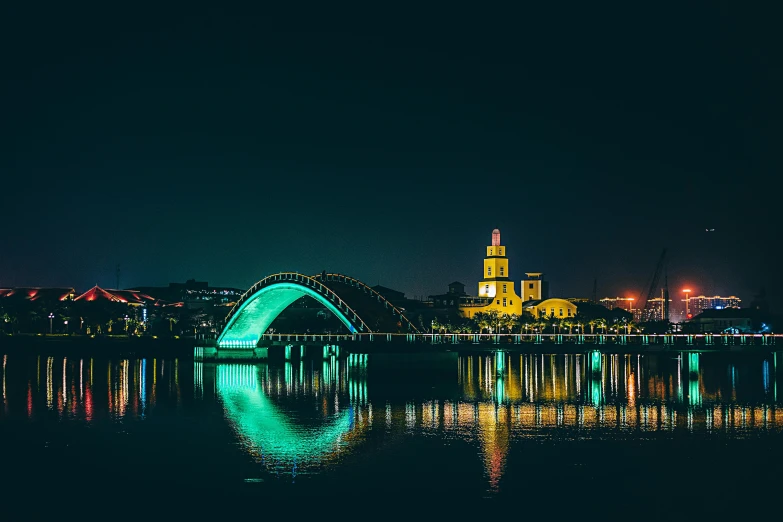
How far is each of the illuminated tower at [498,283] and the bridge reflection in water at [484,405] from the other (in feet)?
253

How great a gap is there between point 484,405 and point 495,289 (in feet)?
363

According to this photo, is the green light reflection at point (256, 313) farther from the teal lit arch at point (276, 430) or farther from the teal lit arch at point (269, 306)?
the teal lit arch at point (276, 430)

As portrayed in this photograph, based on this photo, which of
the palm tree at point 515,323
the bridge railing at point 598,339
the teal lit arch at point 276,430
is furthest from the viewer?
the palm tree at point 515,323

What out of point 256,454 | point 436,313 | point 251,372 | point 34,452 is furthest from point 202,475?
point 436,313

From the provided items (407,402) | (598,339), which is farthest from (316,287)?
(407,402)

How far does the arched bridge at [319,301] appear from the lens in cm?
8694

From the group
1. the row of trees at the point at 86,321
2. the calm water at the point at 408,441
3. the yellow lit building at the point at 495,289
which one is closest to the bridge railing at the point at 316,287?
the calm water at the point at 408,441

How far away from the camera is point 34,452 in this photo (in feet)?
116

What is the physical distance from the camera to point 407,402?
5106cm

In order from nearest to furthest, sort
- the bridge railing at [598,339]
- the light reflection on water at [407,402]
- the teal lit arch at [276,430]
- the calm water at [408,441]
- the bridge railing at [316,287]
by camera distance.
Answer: the calm water at [408,441] < the teal lit arch at [276,430] < the light reflection on water at [407,402] < the bridge railing at [598,339] < the bridge railing at [316,287]

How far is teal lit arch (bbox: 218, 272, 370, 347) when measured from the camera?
8719cm

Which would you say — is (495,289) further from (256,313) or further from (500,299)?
(256,313)

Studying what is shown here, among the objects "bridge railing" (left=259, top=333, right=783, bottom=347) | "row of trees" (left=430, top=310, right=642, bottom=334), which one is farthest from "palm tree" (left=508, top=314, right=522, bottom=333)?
"bridge railing" (left=259, top=333, right=783, bottom=347)

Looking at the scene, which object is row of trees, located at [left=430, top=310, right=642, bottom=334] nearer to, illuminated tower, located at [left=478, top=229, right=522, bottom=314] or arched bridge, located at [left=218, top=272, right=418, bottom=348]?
illuminated tower, located at [left=478, top=229, right=522, bottom=314]
